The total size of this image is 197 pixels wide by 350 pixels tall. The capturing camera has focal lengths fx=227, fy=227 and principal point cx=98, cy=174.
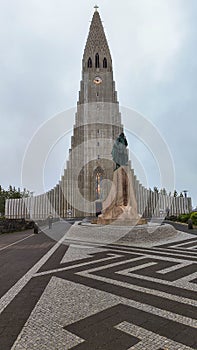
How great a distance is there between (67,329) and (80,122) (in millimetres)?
50105

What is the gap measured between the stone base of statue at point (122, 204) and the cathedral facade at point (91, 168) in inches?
1056

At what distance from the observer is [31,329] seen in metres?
3.45

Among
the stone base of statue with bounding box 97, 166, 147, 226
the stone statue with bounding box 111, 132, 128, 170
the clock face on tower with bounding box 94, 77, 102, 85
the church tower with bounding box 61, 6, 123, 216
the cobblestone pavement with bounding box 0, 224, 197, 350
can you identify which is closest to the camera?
the cobblestone pavement with bounding box 0, 224, 197, 350

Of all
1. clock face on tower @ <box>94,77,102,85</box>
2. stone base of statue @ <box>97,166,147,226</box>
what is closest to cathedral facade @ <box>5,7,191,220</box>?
clock face on tower @ <box>94,77,102,85</box>

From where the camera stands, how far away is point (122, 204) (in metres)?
15.1

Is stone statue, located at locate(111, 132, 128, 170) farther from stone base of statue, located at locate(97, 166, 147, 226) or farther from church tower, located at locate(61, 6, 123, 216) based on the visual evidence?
church tower, located at locate(61, 6, 123, 216)

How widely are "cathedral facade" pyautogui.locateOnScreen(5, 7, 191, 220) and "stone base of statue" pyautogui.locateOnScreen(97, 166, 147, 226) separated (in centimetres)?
2681

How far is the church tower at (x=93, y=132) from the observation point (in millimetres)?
45375

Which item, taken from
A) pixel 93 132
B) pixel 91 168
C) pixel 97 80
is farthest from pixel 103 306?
pixel 97 80

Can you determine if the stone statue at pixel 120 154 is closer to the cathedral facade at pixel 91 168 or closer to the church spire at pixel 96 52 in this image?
the cathedral facade at pixel 91 168

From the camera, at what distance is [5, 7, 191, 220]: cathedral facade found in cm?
4491

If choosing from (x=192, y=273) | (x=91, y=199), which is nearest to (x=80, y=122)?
(x=91, y=199)

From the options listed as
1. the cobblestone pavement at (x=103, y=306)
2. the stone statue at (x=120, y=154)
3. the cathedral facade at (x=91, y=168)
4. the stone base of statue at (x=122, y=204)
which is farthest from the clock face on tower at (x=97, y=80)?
the cobblestone pavement at (x=103, y=306)

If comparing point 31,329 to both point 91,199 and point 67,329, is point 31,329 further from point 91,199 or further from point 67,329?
point 91,199
